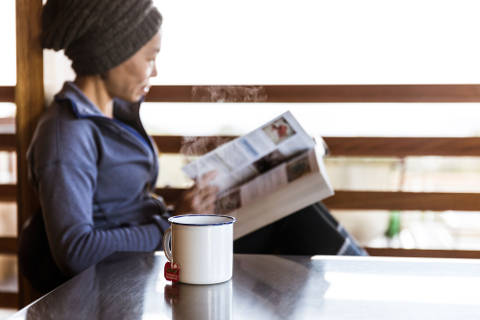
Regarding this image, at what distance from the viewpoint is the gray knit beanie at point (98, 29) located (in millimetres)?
1291

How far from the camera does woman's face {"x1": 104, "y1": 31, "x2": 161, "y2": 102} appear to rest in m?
1.39

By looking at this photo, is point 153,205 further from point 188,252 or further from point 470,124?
point 470,124

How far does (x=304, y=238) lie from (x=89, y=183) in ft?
1.75

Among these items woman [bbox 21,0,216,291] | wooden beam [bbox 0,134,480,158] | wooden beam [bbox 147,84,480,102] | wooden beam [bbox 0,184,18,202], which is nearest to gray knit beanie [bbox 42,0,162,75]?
woman [bbox 21,0,216,291]

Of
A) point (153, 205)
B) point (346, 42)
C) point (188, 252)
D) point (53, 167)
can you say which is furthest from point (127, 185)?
point (346, 42)

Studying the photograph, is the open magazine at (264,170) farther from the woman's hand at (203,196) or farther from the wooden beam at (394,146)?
the wooden beam at (394,146)

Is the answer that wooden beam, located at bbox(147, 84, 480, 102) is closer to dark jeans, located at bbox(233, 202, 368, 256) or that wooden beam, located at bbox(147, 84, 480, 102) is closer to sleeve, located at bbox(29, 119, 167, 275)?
dark jeans, located at bbox(233, 202, 368, 256)

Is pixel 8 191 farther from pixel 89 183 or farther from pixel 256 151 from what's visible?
pixel 256 151

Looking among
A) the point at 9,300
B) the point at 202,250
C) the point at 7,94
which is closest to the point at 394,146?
the point at 202,250

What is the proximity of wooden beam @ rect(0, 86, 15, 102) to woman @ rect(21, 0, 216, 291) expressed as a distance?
354 millimetres

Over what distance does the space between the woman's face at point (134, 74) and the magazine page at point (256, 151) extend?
0.97 ft

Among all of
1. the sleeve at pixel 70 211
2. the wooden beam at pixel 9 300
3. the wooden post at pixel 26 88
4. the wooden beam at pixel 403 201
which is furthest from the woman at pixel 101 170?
the wooden beam at pixel 9 300

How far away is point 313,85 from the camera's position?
1642 millimetres

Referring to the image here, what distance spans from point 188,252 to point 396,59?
117 cm
